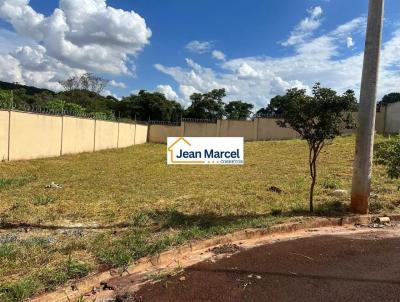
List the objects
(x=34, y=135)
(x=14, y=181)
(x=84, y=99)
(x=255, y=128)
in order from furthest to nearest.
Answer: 1. (x=84, y=99)
2. (x=255, y=128)
3. (x=34, y=135)
4. (x=14, y=181)

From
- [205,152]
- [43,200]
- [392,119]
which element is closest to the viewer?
[43,200]

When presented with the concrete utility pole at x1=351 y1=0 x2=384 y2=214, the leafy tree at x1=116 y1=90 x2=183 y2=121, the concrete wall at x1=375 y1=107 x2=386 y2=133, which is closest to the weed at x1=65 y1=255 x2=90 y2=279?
the concrete utility pole at x1=351 y1=0 x2=384 y2=214

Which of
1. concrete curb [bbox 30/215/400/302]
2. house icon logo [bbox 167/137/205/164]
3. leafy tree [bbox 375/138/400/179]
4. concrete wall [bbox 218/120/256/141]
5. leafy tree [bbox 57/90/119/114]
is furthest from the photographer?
leafy tree [bbox 57/90/119/114]

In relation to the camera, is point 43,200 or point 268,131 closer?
point 43,200

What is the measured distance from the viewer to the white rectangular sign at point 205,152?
16.5 meters

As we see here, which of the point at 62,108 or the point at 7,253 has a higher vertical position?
the point at 62,108

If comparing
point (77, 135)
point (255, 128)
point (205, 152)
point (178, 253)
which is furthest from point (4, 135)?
point (255, 128)

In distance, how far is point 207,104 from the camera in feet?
164

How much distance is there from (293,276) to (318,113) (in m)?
3.25

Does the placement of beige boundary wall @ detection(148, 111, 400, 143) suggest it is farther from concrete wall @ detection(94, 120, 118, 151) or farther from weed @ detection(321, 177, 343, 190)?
weed @ detection(321, 177, 343, 190)

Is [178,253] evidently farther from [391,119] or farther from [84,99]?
[84,99]

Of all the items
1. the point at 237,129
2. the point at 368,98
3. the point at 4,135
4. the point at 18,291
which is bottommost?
the point at 18,291

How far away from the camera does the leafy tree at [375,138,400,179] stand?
7.70 meters

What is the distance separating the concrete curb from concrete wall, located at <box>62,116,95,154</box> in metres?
14.3
